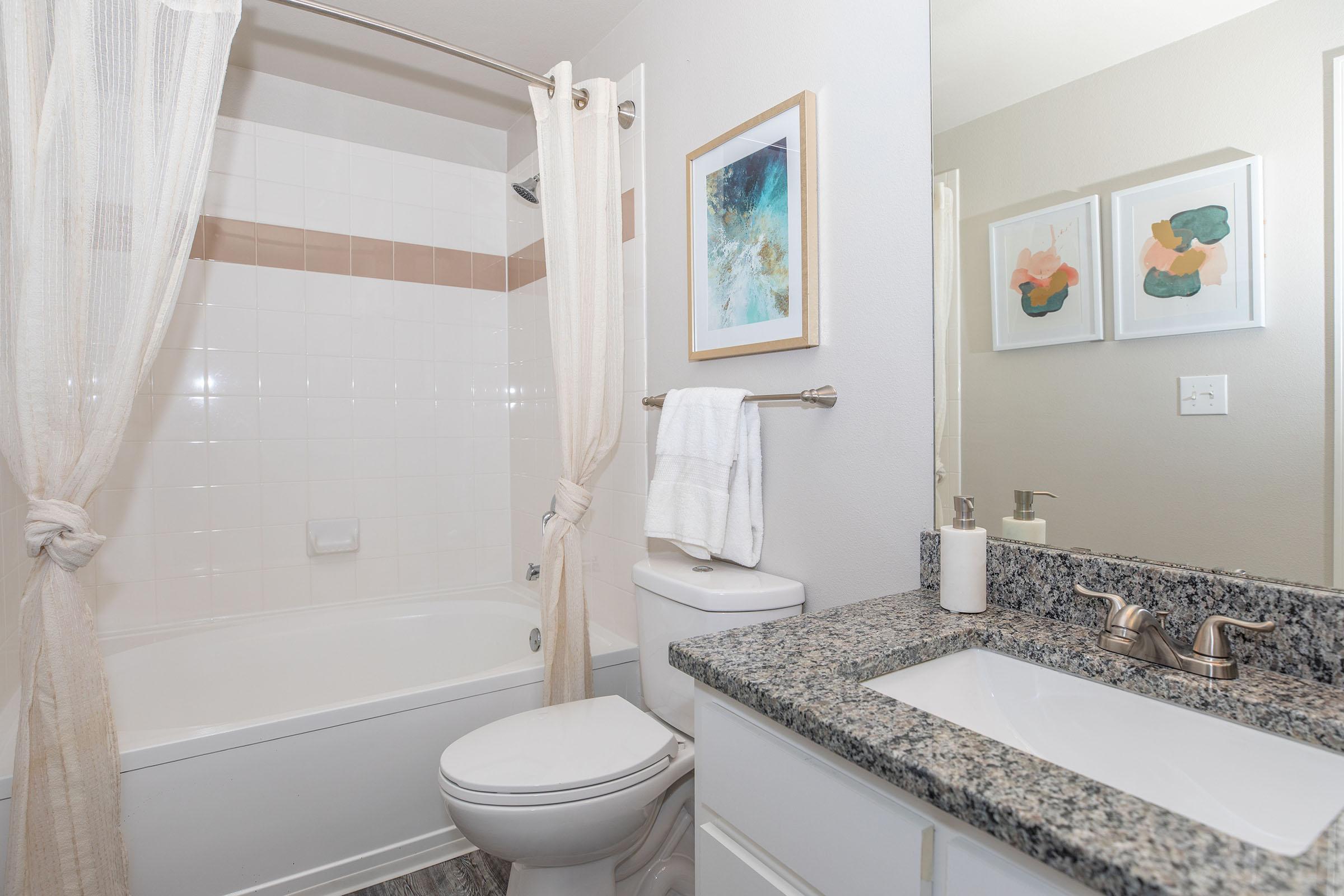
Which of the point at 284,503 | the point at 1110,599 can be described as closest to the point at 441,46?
the point at 284,503

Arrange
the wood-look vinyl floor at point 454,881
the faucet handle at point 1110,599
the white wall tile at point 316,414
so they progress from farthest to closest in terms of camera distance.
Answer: the white wall tile at point 316,414 → the wood-look vinyl floor at point 454,881 → the faucet handle at point 1110,599

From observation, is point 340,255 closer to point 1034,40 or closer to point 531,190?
point 531,190

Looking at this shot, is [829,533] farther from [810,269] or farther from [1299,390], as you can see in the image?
[1299,390]

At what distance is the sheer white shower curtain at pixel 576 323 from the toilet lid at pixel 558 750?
0.32 metres

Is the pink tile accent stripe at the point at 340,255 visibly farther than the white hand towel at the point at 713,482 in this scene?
Yes

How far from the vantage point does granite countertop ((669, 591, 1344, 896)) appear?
18.7 inches

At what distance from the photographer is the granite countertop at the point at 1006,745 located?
18.7 inches

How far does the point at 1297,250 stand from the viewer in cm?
82

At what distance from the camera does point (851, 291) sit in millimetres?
1435

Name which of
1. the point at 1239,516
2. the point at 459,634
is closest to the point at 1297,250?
the point at 1239,516

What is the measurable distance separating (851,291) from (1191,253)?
2.03 ft

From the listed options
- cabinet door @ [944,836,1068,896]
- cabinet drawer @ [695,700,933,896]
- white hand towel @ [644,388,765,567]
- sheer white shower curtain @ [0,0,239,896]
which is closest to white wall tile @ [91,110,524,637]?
white hand towel @ [644,388,765,567]

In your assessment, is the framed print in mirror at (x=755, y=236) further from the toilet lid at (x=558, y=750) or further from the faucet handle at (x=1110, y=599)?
the toilet lid at (x=558, y=750)

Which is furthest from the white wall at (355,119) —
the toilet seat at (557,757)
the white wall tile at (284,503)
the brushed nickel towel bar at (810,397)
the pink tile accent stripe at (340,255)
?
the toilet seat at (557,757)
